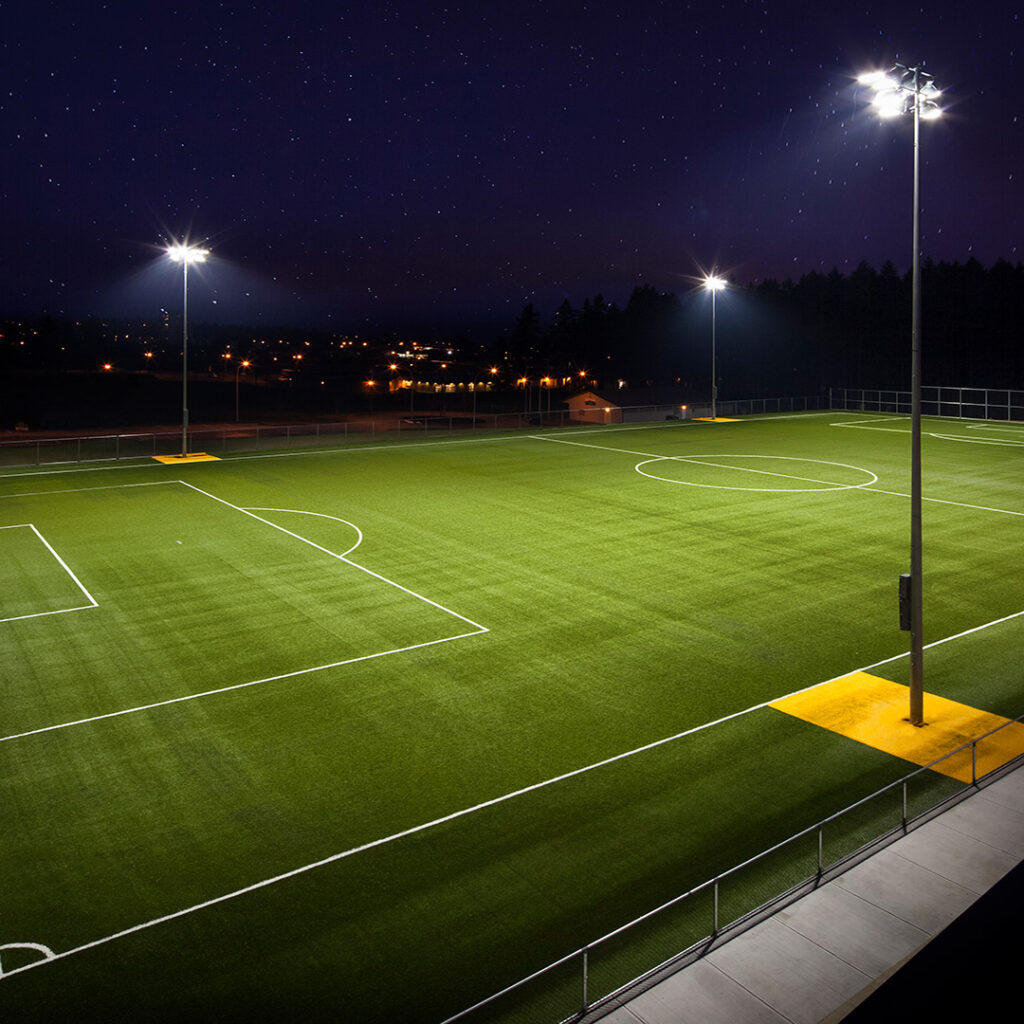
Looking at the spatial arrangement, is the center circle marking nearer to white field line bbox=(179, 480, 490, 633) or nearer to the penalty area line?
white field line bbox=(179, 480, 490, 633)

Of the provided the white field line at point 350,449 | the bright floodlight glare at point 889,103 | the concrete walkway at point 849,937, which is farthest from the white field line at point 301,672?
the white field line at point 350,449

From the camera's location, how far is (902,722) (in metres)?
15.2

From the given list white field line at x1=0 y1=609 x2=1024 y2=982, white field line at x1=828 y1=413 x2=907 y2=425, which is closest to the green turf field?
white field line at x1=0 y1=609 x2=1024 y2=982

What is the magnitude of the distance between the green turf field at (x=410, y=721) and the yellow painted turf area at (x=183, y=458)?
40.6ft

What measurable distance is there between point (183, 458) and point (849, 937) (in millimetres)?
42712

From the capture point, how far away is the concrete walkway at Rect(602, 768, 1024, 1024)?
864 centimetres

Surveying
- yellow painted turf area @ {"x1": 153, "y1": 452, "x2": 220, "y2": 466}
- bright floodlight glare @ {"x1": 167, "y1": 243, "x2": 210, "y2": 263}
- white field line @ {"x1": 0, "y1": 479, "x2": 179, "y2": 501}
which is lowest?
white field line @ {"x1": 0, "y1": 479, "x2": 179, "y2": 501}

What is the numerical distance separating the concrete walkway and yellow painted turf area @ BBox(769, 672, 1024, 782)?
1952 millimetres

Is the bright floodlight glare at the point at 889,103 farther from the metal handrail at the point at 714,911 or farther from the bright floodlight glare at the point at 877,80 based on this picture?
the metal handrail at the point at 714,911

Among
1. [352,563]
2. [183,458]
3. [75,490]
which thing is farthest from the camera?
[183,458]

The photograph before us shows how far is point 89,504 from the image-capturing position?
1373 inches

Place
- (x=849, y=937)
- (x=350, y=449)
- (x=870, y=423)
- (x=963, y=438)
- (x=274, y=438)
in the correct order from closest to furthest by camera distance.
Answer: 1. (x=849, y=937)
2. (x=350, y=449)
3. (x=274, y=438)
4. (x=963, y=438)
5. (x=870, y=423)

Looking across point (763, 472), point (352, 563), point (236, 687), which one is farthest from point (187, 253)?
point (236, 687)

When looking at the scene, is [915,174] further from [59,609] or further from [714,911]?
[59,609]
